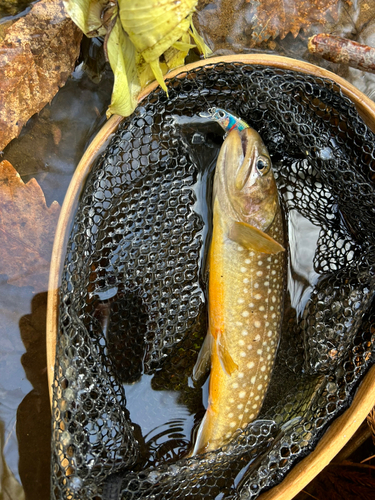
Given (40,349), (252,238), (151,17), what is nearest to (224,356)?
(252,238)

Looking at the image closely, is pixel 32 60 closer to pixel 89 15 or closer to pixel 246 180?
pixel 89 15

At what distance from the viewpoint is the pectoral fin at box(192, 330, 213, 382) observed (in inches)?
70.5

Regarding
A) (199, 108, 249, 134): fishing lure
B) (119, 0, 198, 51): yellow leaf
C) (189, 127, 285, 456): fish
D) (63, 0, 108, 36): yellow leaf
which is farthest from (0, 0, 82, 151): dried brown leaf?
(189, 127, 285, 456): fish

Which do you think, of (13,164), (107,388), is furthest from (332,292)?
(13,164)

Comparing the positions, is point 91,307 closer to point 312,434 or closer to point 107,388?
point 107,388

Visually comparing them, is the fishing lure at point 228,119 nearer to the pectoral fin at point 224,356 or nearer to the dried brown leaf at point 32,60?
the dried brown leaf at point 32,60

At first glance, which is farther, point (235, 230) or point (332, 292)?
point (332, 292)

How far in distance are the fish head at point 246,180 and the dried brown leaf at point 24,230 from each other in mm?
836

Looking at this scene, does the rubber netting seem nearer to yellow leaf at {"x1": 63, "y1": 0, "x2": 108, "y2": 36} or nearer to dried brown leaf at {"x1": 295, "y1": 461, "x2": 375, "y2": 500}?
yellow leaf at {"x1": 63, "y1": 0, "x2": 108, "y2": 36}

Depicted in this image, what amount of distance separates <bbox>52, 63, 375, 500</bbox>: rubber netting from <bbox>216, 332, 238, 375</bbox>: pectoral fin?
17 centimetres

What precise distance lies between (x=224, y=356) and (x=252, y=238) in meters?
0.55

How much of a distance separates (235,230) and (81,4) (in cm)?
101

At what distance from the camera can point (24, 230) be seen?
1763mm

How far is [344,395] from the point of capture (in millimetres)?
1581
